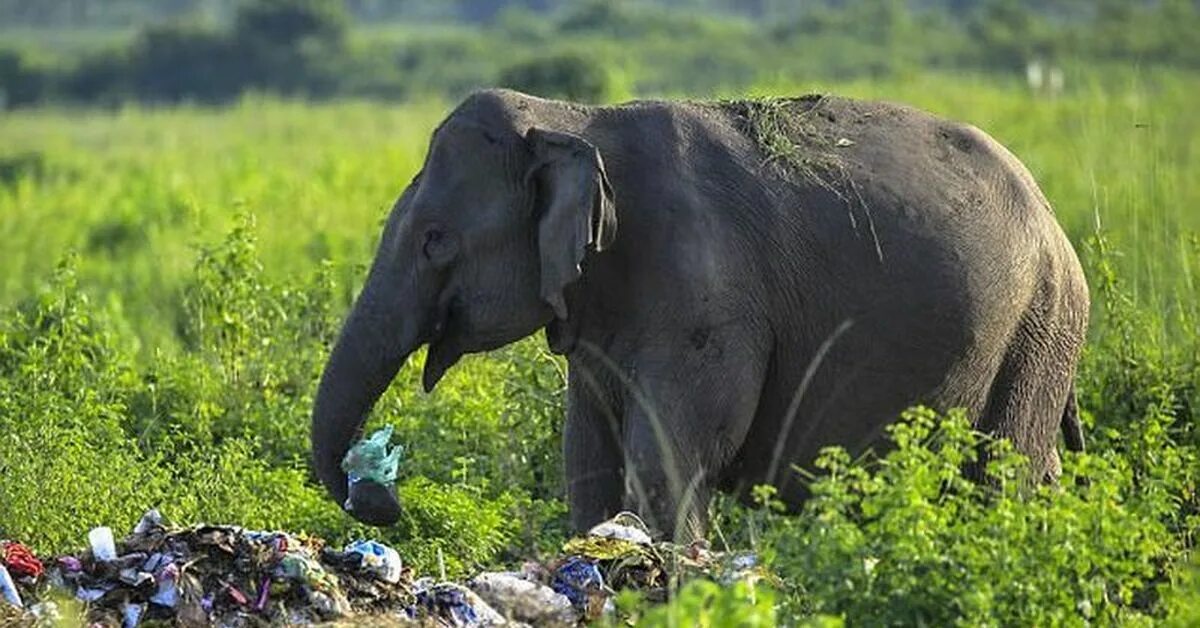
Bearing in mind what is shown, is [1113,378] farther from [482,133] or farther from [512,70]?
[512,70]

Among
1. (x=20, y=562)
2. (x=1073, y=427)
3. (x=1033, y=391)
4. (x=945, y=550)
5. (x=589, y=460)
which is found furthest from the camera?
(x=1073, y=427)

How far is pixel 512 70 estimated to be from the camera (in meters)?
37.6

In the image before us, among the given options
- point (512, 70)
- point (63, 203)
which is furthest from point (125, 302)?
point (512, 70)

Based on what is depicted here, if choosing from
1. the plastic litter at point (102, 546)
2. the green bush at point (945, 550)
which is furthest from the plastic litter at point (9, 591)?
the green bush at point (945, 550)

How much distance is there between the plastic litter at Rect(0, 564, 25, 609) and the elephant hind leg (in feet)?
11.5

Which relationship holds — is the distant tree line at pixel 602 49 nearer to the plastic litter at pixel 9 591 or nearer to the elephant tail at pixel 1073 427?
the elephant tail at pixel 1073 427

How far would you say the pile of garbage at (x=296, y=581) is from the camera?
31.1ft

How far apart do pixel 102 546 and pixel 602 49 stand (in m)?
42.6

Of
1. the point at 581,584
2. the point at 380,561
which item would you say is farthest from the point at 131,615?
the point at 581,584

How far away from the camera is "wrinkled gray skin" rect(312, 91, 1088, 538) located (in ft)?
33.7

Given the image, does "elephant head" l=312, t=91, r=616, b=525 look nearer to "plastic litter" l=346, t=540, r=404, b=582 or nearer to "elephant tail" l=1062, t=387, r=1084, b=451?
"plastic litter" l=346, t=540, r=404, b=582

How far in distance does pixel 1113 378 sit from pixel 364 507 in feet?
13.0

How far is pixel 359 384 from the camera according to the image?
10250mm

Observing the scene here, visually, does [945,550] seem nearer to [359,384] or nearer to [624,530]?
[624,530]
